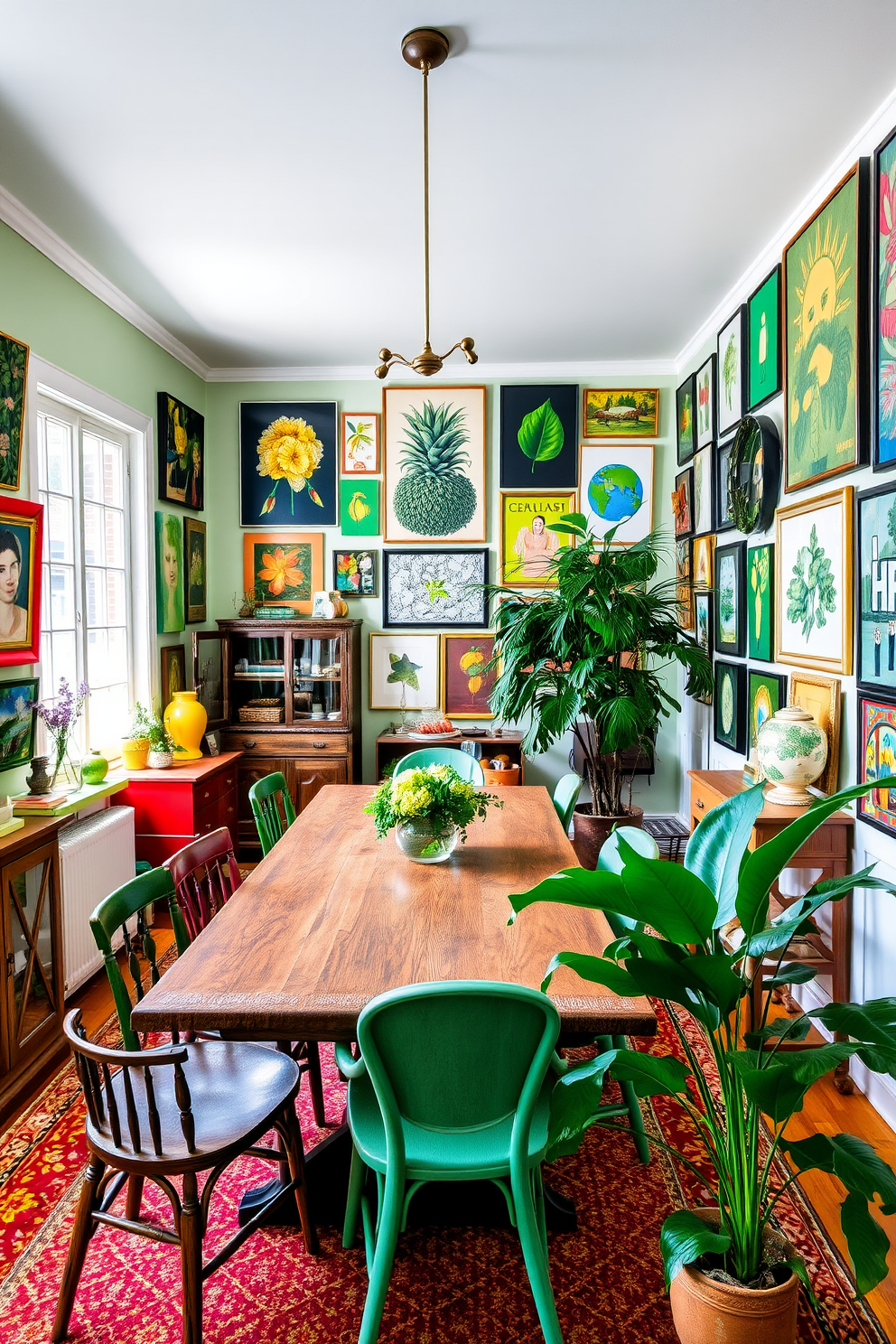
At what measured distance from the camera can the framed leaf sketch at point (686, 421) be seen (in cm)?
477

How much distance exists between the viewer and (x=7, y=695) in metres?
3.06

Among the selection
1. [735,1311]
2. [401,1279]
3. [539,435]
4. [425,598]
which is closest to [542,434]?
[539,435]

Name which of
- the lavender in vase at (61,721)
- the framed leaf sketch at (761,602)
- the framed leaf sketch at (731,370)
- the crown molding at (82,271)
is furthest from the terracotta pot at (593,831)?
the crown molding at (82,271)

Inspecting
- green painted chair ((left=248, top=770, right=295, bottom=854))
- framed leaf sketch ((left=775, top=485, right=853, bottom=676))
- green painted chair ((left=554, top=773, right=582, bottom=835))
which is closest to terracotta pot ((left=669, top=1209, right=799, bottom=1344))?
green painted chair ((left=554, top=773, right=582, bottom=835))

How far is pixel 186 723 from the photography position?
450 cm

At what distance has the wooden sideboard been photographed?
8.30 ft

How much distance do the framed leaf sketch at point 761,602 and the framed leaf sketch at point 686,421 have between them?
125cm

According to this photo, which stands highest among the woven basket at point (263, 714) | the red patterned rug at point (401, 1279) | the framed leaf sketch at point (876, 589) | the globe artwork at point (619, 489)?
the globe artwork at point (619, 489)

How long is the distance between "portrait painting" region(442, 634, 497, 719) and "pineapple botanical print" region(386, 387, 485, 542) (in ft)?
2.20

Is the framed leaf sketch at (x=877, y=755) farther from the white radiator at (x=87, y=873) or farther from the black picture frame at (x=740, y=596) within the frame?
the white radiator at (x=87, y=873)

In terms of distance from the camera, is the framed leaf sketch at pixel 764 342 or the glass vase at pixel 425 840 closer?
the glass vase at pixel 425 840

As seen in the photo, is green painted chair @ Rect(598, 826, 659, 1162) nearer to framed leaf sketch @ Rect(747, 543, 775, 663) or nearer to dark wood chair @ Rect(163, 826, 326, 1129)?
dark wood chair @ Rect(163, 826, 326, 1129)

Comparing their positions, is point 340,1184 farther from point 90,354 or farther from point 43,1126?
point 90,354

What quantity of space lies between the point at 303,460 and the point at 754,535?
2.94m
